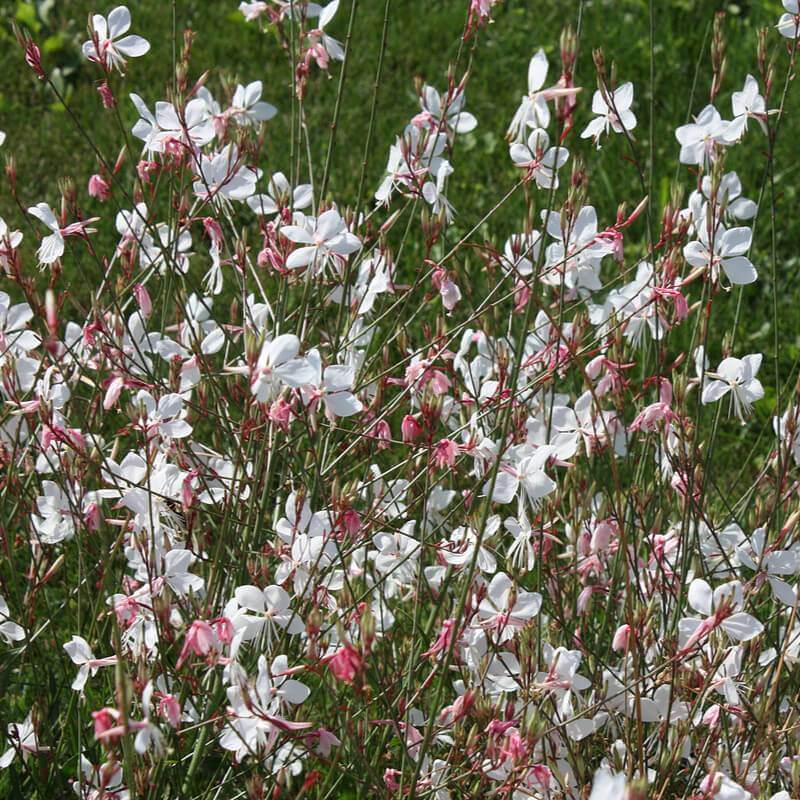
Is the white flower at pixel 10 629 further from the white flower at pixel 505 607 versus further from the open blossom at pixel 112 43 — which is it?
the open blossom at pixel 112 43

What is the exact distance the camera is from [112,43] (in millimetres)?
1821

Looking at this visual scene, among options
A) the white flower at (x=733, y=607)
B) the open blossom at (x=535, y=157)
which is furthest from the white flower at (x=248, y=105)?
the white flower at (x=733, y=607)

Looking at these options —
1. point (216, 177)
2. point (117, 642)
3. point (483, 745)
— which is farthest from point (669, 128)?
point (117, 642)

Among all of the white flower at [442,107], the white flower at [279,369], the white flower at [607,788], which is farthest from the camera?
the white flower at [442,107]

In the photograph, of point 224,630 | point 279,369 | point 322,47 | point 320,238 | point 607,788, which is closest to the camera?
point 607,788

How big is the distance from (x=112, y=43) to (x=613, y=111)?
2.60ft

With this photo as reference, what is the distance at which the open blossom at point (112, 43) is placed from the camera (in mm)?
1799


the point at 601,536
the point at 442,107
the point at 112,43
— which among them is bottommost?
the point at 601,536

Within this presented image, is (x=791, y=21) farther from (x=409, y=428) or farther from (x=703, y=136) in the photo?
(x=409, y=428)

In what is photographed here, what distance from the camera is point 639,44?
4.61 m

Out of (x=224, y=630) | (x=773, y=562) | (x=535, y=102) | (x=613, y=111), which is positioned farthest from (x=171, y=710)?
(x=613, y=111)

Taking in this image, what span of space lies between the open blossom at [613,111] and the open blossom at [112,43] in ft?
2.37

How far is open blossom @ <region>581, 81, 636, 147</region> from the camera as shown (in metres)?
1.80

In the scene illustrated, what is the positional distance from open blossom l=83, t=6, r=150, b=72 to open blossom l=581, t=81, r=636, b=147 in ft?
2.37
